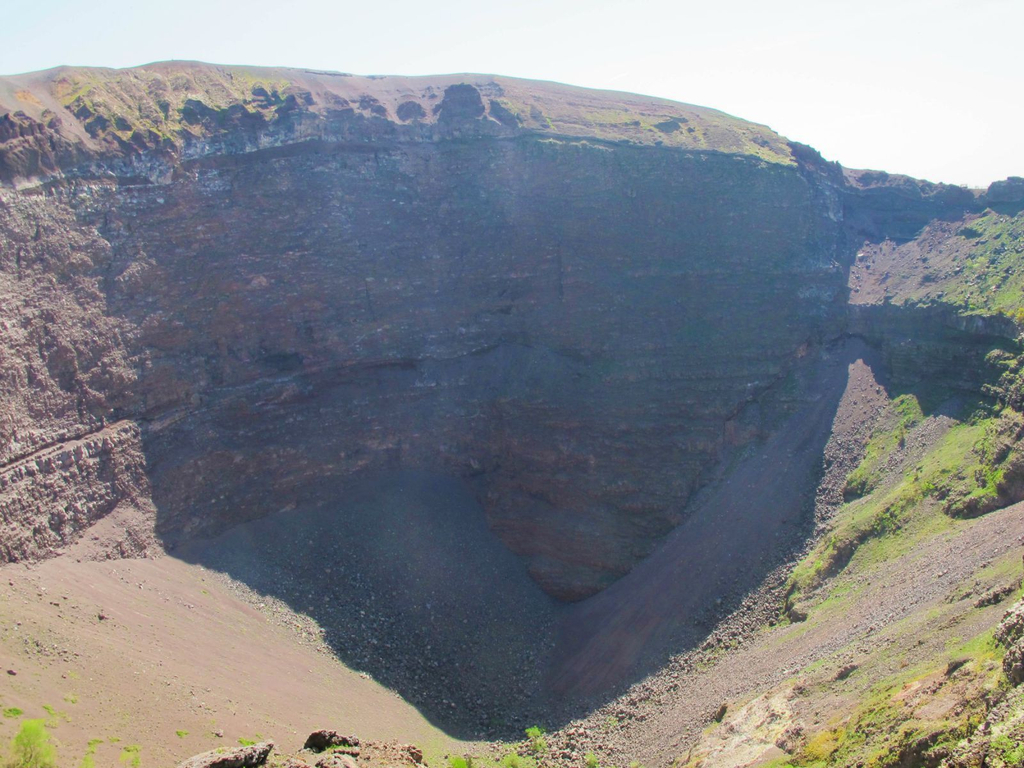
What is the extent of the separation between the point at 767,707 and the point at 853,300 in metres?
38.0

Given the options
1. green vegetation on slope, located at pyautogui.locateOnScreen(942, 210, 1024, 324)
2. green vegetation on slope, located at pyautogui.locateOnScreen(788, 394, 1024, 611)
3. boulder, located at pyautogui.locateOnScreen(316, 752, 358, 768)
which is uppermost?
green vegetation on slope, located at pyautogui.locateOnScreen(942, 210, 1024, 324)

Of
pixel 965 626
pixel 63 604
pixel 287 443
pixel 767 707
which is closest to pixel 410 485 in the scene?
pixel 287 443

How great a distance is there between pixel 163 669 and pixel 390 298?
90.2 feet

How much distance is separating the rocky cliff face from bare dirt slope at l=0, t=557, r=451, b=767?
401 centimetres

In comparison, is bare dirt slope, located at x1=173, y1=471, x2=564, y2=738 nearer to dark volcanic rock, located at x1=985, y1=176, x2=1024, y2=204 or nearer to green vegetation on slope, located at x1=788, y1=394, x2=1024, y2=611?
green vegetation on slope, located at x1=788, y1=394, x2=1024, y2=611

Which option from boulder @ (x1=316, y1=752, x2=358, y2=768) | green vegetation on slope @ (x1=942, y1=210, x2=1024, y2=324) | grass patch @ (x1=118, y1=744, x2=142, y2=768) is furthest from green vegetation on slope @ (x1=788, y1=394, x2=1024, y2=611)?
grass patch @ (x1=118, y1=744, x2=142, y2=768)

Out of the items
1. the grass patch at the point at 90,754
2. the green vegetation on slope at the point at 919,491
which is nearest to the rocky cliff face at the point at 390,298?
the green vegetation on slope at the point at 919,491

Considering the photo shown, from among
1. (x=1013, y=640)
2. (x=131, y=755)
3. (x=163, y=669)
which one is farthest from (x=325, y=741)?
(x=1013, y=640)

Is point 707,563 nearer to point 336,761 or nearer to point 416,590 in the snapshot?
point 416,590

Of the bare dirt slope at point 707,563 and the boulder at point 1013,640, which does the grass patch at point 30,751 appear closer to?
the bare dirt slope at point 707,563

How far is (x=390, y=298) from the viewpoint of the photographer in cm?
5331

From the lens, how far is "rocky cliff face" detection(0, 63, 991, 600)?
43.6 meters

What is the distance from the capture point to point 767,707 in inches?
1171

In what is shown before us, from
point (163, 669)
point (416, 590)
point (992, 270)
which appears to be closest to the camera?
point (163, 669)
